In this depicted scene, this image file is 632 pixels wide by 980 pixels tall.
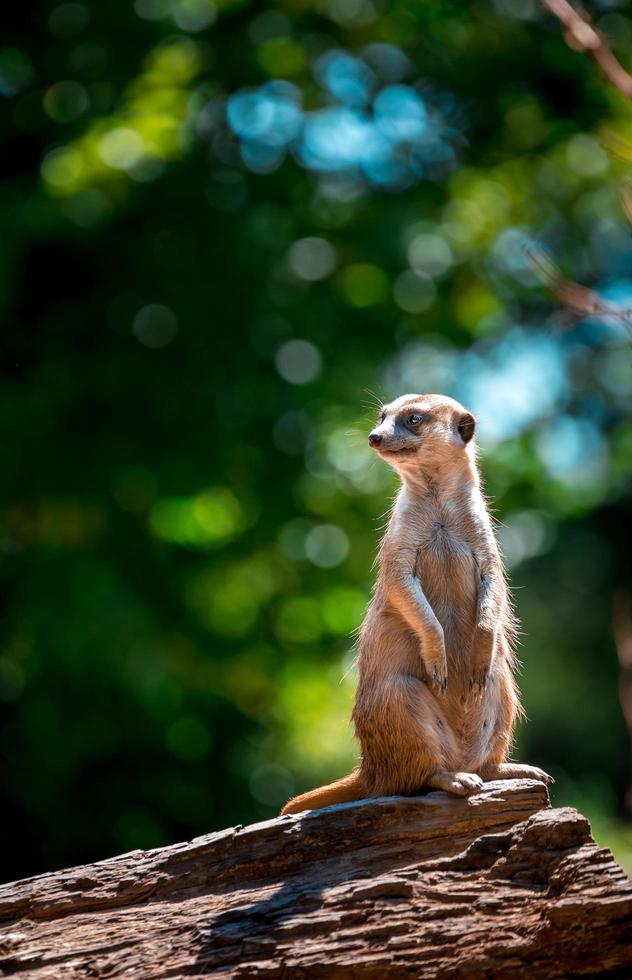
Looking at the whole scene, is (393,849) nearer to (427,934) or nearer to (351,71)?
(427,934)

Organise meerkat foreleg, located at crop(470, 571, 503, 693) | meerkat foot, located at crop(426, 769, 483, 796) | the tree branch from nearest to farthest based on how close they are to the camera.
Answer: the tree branch → meerkat foot, located at crop(426, 769, 483, 796) → meerkat foreleg, located at crop(470, 571, 503, 693)

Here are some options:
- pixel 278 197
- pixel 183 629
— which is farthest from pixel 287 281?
pixel 183 629

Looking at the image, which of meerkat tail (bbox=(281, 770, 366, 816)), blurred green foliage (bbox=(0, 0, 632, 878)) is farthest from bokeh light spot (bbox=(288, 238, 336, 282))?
meerkat tail (bbox=(281, 770, 366, 816))

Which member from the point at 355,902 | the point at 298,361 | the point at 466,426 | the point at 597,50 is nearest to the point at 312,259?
the point at 298,361

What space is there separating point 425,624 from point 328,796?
0.82 meters

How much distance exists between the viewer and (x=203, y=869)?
471 cm

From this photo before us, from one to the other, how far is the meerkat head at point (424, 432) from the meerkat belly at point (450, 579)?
31 centimetres

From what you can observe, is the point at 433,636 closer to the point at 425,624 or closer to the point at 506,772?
the point at 425,624

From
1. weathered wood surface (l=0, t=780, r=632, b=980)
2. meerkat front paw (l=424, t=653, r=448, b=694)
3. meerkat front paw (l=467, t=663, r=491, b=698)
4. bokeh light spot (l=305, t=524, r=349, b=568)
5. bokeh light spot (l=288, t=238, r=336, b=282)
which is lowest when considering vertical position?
bokeh light spot (l=305, t=524, r=349, b=568)

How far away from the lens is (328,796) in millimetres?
5078

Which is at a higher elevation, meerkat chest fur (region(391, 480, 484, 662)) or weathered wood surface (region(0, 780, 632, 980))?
meerkat chest fur (region(391, 480, 484, 662))

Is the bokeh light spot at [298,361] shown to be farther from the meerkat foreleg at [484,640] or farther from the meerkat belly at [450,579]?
the meerkat foreleg at [484,640]

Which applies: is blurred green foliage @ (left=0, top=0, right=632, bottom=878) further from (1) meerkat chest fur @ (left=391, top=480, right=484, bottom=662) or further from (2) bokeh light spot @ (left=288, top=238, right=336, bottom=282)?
(1) meerkat chest fur @ (left=391, top=480, right=484, bottom=662)

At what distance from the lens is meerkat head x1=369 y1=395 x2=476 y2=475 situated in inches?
210
